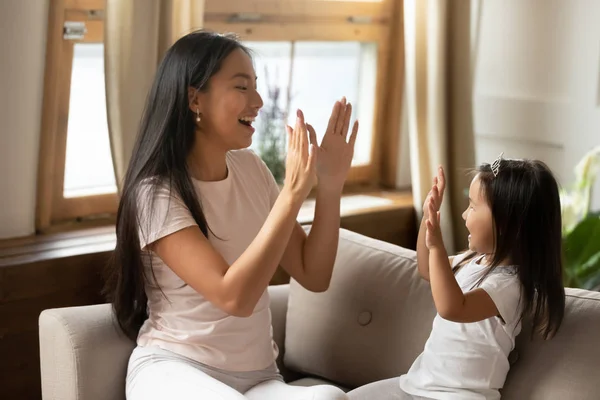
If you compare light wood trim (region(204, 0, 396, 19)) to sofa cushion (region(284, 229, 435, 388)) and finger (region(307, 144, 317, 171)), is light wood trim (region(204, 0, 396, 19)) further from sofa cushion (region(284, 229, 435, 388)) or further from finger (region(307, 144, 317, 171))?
finger (region(307, 144, 317, 171))

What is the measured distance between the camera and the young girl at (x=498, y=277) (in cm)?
182

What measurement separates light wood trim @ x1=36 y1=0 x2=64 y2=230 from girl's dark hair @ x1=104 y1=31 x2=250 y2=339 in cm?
60

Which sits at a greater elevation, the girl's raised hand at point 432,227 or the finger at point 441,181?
the finger at point 441,181

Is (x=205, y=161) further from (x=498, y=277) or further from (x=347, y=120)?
(x=498, y=277)

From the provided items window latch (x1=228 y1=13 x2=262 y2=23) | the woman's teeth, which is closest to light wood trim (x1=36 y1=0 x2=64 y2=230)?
window latch (x1=228 y1=13 x2=262 y2=23)

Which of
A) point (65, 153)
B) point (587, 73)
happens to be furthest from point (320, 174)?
point (587, 73)

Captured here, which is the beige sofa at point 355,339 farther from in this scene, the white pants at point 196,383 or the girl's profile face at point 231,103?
the girl's profile face at point 231,103

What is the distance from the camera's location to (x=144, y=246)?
198 centimetres

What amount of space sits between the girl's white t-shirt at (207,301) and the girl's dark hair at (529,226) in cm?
59

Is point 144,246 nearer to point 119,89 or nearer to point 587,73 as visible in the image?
point 119,89

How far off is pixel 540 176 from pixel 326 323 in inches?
30.7

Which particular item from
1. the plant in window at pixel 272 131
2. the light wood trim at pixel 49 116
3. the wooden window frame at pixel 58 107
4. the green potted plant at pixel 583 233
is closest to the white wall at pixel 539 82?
the green potted plant at pixel 583 233

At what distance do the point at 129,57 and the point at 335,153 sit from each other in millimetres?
692

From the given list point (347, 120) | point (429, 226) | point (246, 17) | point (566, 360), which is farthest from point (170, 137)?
point (246, 17)
